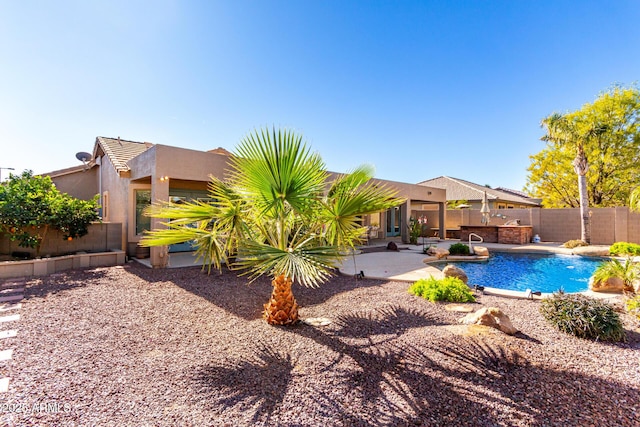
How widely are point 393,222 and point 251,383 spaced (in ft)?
66.7

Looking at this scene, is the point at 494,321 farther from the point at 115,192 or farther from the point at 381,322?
the point at 115,192

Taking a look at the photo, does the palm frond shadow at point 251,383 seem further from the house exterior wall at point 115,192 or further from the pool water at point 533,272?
the house exterior wall at point 115,192

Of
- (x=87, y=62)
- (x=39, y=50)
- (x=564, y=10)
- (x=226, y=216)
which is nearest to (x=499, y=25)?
(x=564, y=10)

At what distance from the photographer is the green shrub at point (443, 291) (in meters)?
6.66

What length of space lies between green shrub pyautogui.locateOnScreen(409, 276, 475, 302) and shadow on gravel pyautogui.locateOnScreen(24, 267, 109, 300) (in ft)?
28.8

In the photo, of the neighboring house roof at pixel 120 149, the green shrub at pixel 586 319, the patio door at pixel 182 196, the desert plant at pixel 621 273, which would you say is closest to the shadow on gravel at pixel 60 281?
the patio door at pixel 182 196

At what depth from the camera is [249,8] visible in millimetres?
9766

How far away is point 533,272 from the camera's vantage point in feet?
38.4

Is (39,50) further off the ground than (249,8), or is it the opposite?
(249,8)

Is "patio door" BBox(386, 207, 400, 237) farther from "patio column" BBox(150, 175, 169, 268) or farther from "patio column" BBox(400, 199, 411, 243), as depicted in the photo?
"patio column" BBox(150, 175, 169, 268)

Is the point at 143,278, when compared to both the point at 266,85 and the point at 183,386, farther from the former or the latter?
the point at 266,85

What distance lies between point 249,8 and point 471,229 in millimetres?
19285

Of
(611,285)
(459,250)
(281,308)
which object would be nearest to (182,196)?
(281,308)

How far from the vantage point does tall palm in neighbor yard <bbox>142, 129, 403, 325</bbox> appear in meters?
3.70
